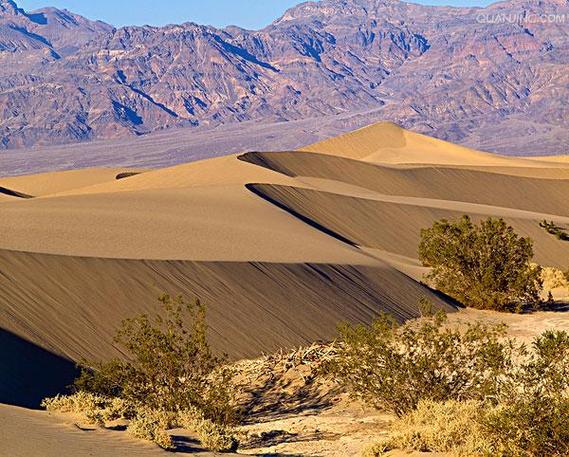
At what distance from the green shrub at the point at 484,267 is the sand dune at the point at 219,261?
0.93m

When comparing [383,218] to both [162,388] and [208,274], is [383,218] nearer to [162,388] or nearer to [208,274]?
[208,274]

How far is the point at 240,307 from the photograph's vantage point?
19.4 metres

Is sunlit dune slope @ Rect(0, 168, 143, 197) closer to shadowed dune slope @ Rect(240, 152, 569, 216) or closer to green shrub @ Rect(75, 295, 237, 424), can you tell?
shadowed dune slope @ Rect(240, 152, 569, 216)

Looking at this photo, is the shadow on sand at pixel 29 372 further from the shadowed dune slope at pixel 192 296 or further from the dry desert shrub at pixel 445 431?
the dry desert shrub at pixel 445 431

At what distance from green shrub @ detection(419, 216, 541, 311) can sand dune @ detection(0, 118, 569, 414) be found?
3.06ft

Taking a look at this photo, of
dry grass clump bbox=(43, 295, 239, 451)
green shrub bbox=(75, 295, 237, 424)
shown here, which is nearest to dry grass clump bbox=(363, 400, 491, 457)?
dry grass clump bbox=(43, 295, 239, 451)

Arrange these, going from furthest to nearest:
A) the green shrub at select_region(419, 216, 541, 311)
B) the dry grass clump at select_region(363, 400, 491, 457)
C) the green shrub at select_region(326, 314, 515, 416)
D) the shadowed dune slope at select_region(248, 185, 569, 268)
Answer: the shadowed dune slope at select_region(248, 185, 569, 268) < the green shrub at select_region(419, 216, 541, 311) < the green shrub at select_region(326, 314, 515, 416) < the dry grass clump at select_region(363, 400, 491, 457)

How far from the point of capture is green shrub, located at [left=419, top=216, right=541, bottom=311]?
78.0ft

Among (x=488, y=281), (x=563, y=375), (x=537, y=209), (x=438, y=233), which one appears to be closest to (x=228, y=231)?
(x=438, y=233)

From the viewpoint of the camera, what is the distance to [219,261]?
21672mm

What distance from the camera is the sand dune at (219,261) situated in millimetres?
16781

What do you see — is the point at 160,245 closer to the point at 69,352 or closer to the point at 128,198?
the point at 69,352

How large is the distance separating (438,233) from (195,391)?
14584 millimetres

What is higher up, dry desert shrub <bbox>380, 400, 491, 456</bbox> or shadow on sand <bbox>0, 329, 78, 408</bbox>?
shadow on sand <bbox>0, 329, 78, 408</bbox>
